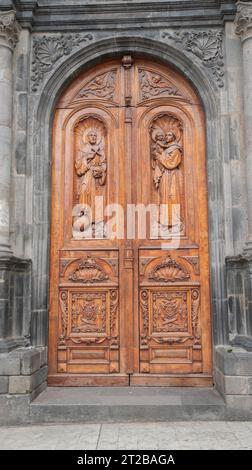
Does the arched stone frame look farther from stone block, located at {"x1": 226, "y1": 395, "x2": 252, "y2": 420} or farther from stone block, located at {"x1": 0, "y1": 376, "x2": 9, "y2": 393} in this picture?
stone block, located at {"x1": 226, "y1": 395, "x2": 252, "y2": 420}

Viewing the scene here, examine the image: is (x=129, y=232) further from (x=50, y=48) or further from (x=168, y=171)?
(x=50, y=48)

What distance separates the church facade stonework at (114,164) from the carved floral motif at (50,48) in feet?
0.06

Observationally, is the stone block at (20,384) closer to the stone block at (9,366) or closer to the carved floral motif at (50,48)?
the stone block at (9,366)

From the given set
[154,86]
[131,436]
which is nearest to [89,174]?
[154,86]

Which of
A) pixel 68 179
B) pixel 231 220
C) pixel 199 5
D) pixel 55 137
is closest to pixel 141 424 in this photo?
pixel 231 220

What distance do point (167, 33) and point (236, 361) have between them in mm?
4932

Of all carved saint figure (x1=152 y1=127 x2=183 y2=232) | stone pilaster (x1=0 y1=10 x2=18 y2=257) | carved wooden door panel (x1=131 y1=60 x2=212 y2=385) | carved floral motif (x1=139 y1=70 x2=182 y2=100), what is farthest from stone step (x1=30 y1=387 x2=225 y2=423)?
carved floral motif (x1=139 y1=70 x2=182 y2=100)

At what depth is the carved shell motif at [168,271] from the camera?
6.74 meters

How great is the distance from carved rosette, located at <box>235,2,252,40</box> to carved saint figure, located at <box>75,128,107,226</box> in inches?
102

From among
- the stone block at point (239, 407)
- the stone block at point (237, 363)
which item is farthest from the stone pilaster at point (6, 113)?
the stone block at point (239, 407)

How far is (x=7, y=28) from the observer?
6617mm

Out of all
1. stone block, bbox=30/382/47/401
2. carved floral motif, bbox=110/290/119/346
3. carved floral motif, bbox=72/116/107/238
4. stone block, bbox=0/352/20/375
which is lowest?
stone block, bbox=30/382/47/401

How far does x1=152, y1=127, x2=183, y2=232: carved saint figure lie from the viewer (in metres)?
6.94

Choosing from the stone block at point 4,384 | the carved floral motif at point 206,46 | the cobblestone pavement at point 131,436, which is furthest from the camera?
the carved floral motif at point 206,46
